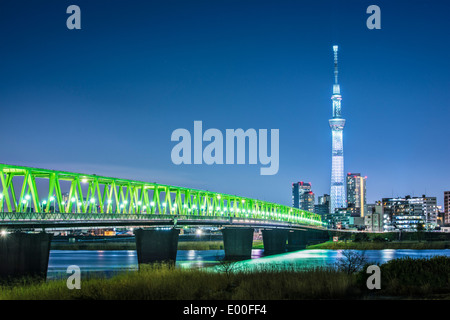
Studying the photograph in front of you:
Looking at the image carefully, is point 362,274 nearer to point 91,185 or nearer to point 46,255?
point 46,255

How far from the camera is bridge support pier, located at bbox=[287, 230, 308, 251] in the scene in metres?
163

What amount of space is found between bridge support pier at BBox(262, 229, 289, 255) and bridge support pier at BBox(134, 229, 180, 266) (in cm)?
6190

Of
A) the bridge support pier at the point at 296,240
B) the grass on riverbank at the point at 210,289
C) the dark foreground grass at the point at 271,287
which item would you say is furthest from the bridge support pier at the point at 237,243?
the grass on riverbank at the point at 210,289

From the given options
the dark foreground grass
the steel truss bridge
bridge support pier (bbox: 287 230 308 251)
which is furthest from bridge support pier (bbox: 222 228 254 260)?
the dark foreground grass

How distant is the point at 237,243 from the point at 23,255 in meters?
59.5

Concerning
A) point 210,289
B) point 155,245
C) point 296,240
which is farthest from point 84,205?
point 296,240

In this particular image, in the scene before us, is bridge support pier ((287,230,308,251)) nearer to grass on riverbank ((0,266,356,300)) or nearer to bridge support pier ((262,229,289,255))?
bridge support pier ((262,229,289,255))

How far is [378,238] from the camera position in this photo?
172250 millimetres

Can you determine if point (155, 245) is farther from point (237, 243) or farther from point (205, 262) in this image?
point (237, 243)

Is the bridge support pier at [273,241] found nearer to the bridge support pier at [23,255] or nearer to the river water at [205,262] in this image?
the river water at [205,262]

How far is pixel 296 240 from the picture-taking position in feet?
546

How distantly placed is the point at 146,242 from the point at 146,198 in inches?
560
